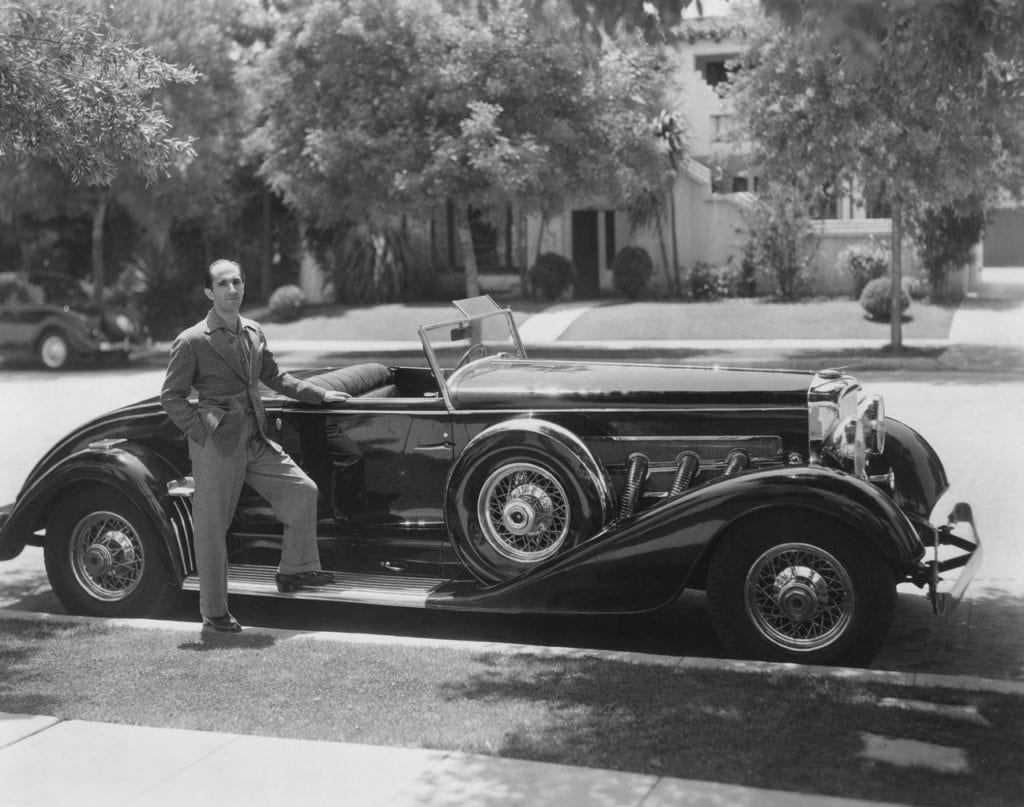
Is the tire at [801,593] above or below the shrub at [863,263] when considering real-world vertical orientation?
below

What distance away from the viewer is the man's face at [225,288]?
7086mm

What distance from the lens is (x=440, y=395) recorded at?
7.41 metres

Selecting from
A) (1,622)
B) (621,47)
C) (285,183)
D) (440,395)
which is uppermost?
(621,47)

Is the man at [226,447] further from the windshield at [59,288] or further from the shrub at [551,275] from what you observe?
the shrub at [551,275]

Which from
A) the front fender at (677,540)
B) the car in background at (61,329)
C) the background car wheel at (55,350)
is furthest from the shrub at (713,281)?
the front fender at (677,540)

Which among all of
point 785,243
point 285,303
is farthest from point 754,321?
point 285,303

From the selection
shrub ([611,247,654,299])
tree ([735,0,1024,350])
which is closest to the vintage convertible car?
tree ([735,0,1024,350])

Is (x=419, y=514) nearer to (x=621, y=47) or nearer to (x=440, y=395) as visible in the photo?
(x=440, y=395)

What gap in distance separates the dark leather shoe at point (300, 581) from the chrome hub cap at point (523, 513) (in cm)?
93

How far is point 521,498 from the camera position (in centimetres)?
702

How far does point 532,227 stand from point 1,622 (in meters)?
28.7

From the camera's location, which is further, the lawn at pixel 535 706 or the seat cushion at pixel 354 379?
the seat cushion at pixel 354 379

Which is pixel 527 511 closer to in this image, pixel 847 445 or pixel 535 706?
pixel 535 706

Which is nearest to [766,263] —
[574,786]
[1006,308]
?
[1006,308]
